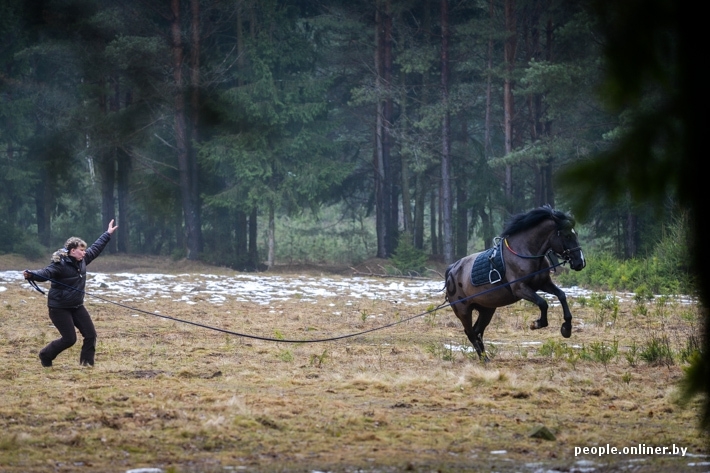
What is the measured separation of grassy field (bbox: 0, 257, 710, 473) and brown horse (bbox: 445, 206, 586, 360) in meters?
0.72

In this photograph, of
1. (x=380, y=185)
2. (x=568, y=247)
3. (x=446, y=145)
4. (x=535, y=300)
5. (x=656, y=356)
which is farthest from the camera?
(x=380, y=185)

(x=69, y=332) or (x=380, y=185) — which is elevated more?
(x=380, y=185)

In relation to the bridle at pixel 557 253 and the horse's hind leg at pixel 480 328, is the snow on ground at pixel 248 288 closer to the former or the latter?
the horse's hind leg at pixel 480 328

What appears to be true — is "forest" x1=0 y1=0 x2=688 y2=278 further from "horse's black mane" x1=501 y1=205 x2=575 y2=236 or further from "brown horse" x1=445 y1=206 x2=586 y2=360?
"brown horse" x1=445 y1=206 x2=586 y2=360

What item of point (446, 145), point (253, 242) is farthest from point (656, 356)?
point (253, 242)

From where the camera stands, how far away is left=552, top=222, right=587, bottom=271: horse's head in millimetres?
12203

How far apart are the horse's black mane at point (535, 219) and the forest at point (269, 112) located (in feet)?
66.5

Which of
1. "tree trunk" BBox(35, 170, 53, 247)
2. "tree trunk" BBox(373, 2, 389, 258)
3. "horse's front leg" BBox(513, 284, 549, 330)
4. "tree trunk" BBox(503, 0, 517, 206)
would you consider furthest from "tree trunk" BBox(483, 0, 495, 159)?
"horse's front leg" BBox(513, 284, 549, 330)

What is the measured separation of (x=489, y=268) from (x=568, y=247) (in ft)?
3.79

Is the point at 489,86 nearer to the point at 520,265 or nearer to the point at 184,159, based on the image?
the point at 184,159

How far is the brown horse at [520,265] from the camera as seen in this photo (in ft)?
40.4

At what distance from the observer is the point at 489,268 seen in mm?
12625

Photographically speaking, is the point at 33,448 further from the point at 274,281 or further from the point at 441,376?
the point at 274,281

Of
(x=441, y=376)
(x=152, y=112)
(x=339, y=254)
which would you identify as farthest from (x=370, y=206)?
(x=441, y=376)
